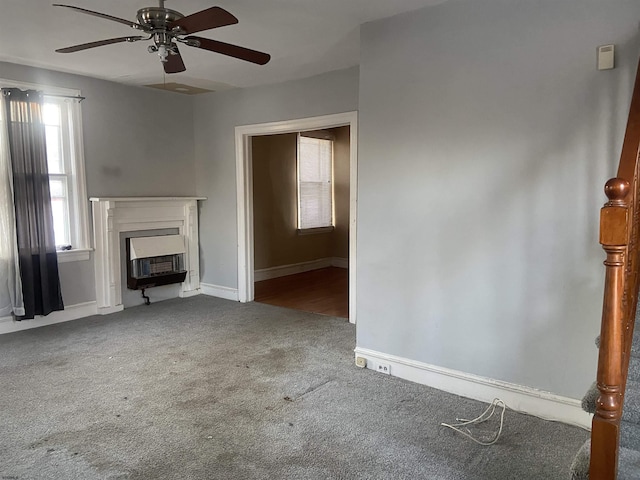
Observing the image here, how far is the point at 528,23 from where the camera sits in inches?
104

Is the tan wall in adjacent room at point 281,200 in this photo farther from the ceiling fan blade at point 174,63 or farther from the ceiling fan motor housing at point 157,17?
the ceiling fan motor housing at point 157,17

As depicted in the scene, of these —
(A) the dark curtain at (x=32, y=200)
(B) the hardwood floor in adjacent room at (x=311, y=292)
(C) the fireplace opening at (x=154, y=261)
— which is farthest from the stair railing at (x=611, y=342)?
(C) the fireplace opening at (x=154, y=261)

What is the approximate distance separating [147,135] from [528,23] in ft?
13.9

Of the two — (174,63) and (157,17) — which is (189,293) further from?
(157,17)

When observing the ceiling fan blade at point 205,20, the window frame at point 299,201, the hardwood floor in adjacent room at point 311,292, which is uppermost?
the ceiling fan blade at point 205,20

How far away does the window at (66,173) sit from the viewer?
4691 mm

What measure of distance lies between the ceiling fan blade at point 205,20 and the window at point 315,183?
5.04 meters

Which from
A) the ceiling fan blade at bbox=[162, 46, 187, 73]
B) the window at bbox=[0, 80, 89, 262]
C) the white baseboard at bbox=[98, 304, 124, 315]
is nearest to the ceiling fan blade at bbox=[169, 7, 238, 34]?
the ceiling fan blade at bbox=[162, 46, 187, 73]

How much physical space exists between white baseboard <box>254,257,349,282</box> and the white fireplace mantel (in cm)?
173

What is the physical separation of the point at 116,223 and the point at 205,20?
3.34m

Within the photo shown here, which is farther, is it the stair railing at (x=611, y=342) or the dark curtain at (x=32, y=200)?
the dark curtain at (x=32, y=200)

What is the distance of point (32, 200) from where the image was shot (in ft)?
14.3

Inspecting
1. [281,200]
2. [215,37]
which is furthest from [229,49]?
[281,200]

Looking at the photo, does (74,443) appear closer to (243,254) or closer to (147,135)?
(243,254)
